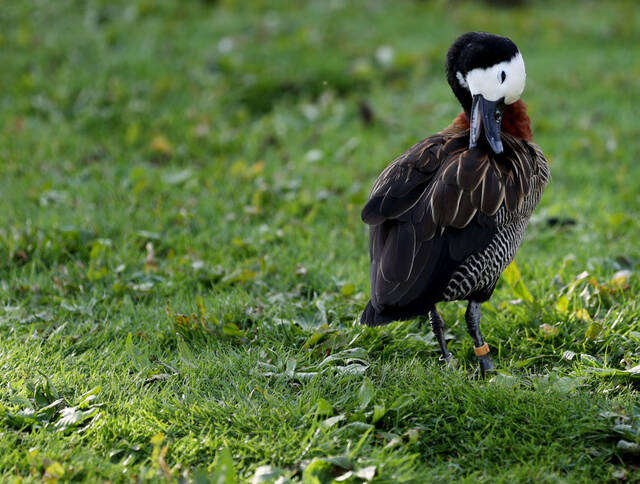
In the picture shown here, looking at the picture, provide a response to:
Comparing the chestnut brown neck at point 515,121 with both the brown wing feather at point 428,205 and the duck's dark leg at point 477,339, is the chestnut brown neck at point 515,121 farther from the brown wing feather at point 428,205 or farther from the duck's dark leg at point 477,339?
the duck's dark leg at point 477,339

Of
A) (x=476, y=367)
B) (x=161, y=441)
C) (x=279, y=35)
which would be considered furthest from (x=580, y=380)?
(x=279, y=35)

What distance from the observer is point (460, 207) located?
3.35 meters

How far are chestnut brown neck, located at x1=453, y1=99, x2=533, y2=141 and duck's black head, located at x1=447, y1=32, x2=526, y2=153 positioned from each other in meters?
0.31

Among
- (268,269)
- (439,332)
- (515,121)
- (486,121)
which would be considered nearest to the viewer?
(486,121)

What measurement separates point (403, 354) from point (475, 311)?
1.45 feet

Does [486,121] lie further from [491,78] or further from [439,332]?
[439,332]

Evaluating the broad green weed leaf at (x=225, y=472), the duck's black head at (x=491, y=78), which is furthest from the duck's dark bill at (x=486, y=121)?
the broad green weed leaf at (x=225, y=472)

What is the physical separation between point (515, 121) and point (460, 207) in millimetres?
909

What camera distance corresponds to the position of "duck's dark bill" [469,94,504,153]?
11.5 ft

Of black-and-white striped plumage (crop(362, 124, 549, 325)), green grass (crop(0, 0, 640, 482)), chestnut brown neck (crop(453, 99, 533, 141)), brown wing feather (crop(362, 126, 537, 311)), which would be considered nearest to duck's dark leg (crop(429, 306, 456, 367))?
green grass (crop(0, 0, 640, 482))

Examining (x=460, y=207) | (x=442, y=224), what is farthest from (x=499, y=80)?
(x=442, y=224)

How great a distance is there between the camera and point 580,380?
329cm

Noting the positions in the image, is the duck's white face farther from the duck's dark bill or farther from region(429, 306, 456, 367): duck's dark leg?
region(429, 306, 456, 367): duck's dark leg

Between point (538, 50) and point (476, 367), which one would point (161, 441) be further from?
point (538, 50)
